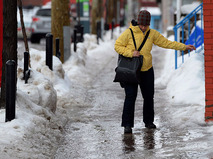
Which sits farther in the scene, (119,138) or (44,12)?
(44,12)

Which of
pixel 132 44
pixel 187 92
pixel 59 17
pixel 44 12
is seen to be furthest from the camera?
pixel 44 12

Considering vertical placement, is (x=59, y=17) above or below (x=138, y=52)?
above

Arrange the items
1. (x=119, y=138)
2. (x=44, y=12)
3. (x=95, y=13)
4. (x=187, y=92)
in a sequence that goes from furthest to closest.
Result: (x=95, y=13), (x=44, y=12), (x=187, y=92), (x=119, y=138)

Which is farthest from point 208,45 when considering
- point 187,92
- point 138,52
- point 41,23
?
point 41,23

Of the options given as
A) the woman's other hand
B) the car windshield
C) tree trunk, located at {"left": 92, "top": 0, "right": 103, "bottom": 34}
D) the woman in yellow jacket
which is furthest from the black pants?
tree trunk, located at {"left": 92, "top": 0, "right": 103, "bottom": 34}

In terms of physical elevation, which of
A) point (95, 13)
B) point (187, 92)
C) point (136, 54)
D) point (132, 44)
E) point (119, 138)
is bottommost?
point (119, 138)

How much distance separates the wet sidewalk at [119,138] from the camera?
6730 millimetres

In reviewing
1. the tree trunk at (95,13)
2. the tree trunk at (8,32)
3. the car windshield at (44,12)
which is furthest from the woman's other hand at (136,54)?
the tree trunk at (95,13)

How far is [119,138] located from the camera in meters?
7.69

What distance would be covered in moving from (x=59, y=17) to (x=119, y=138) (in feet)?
25.3

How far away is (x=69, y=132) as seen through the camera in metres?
8.11

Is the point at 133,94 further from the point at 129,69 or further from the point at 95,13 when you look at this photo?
the point at 95,13

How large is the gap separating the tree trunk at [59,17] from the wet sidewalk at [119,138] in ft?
15.1

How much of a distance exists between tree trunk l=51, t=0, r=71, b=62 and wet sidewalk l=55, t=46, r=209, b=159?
462 centimetres
